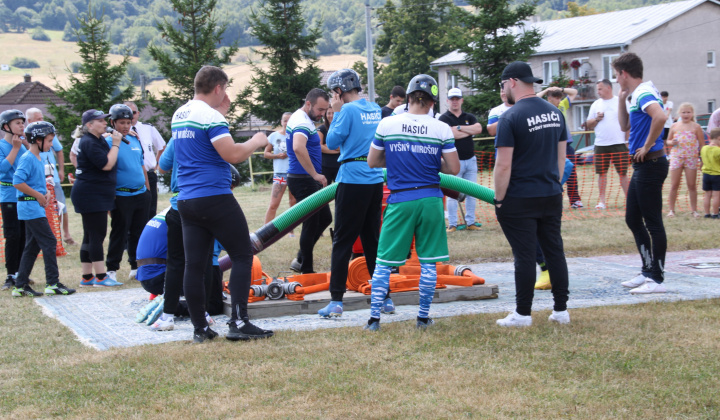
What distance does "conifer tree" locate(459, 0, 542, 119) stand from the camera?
30.3 meters

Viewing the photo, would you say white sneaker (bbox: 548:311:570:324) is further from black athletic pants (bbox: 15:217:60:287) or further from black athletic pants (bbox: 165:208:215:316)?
black athletic pants (bbox: 15:217:60:287)

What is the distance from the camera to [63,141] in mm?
25906

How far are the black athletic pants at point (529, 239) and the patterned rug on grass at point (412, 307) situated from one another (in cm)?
70

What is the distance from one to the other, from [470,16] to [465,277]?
25359 mm

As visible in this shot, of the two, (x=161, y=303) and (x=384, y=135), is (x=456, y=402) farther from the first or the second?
(x=161, y=303)

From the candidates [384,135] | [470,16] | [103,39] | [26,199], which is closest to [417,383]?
[384,135]

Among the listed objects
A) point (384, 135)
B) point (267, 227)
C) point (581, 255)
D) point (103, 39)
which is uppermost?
point (103, 39)

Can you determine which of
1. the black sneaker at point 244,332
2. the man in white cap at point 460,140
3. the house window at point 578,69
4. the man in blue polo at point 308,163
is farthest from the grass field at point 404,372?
the house window at point 578,69

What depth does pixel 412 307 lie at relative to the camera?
638 centimetres

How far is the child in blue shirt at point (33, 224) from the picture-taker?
7.69 meters

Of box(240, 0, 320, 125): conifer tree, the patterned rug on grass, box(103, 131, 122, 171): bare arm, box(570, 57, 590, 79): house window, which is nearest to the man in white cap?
the patterned rug on grass

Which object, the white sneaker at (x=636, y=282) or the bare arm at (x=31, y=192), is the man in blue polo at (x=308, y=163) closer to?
the bare arm at (x=31, y=192)

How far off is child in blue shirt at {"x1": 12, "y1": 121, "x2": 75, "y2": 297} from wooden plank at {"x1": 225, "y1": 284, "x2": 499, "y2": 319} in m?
2.53

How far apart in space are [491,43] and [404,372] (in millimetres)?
28154
